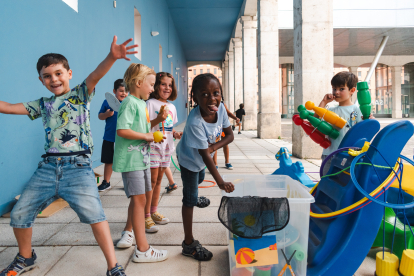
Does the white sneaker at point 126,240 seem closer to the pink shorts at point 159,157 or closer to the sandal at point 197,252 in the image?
the sandal at point 197,252

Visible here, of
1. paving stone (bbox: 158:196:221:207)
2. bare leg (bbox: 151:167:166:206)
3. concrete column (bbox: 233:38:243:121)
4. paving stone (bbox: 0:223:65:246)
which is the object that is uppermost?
concrete column (bbox: 233:38:243:121)

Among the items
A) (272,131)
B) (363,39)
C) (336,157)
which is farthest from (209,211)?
(363,39)

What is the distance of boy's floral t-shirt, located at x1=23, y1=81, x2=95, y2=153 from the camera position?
2.01 meters

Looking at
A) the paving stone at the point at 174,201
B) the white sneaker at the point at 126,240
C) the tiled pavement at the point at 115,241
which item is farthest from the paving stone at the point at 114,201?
the white sneaker at the point at 126,240

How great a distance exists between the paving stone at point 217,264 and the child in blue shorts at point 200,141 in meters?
0.05

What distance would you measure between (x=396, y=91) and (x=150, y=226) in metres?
31.7

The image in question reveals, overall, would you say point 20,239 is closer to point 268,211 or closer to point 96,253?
point 96,253

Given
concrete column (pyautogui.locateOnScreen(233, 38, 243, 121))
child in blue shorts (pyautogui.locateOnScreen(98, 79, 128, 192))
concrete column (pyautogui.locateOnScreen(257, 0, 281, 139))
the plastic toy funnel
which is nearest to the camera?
the plastic toy funnel

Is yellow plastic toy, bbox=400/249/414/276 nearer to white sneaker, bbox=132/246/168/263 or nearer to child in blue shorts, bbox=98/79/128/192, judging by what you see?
white sneaker, bbox=132/246/168/263

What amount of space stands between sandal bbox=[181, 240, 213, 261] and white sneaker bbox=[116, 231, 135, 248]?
47 cm

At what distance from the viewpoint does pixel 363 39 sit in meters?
20.9

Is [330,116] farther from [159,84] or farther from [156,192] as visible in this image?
[156,192]

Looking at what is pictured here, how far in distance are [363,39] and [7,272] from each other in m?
23.5

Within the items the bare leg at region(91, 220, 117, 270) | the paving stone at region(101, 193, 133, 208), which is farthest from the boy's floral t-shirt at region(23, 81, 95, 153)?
the paving stone at region(101, 193, 133, 208)
